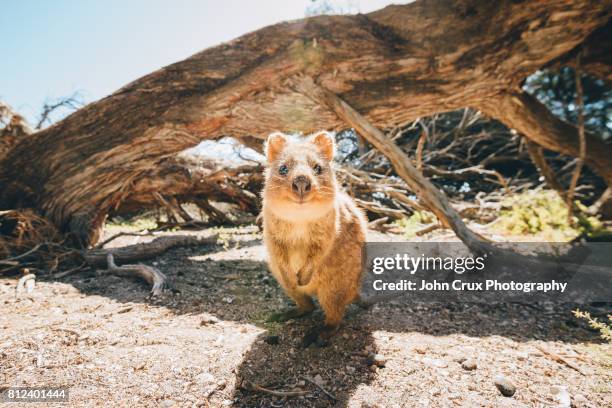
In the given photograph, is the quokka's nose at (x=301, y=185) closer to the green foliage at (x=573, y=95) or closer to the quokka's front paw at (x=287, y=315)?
the quokka's front paw at (x=287, y=315)

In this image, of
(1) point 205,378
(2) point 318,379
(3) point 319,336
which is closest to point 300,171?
(3) point 319,336

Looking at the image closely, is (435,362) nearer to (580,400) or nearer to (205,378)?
(580,400)

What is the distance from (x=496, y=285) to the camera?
3.98 metres

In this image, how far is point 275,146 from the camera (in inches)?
128

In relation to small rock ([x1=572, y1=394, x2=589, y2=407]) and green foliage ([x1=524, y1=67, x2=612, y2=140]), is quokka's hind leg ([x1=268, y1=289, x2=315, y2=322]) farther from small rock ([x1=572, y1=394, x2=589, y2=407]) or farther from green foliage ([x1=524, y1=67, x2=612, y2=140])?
green foliage ([x1=524, y1=67, x2=612, y2=140])

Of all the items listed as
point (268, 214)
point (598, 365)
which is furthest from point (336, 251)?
point (598, 365)

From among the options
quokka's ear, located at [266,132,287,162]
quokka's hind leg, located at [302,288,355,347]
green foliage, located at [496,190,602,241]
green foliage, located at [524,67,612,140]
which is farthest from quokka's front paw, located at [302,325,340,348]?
green foliage, located at [524,67,612,140]

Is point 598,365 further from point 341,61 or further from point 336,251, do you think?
point 341,61

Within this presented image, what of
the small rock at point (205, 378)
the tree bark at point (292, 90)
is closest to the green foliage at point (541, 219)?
the tree bark at point (292, 90)

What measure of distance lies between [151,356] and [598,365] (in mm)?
3282

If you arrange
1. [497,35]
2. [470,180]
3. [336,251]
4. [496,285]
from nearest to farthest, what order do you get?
1. [336,251]
2. [496,285]
3. [497,35]
4. [470,180]

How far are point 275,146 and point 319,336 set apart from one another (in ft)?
5.92

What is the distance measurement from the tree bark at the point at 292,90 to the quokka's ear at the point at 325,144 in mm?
1862

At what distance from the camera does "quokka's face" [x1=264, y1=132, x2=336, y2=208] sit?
2533 mm
